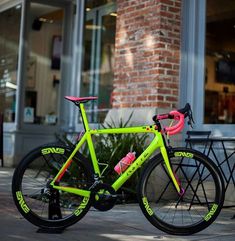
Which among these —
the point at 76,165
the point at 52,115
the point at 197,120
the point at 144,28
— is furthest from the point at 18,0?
the point at 76,165

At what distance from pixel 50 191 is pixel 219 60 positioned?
11.4 feet

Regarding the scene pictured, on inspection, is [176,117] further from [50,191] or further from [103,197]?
[50,191]

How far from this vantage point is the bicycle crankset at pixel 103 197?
15.4 feet

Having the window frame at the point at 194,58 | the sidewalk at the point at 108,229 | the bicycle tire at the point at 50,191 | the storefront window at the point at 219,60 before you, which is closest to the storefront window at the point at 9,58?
the window frame at the point at 194,58

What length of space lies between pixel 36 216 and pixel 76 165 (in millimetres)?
590

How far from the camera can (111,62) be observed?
919 cm

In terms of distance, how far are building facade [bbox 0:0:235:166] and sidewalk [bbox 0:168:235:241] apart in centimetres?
171

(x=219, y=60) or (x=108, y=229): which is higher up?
(x=219, y=60)

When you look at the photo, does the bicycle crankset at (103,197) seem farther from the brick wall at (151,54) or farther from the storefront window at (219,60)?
the storefront window at (219,60)

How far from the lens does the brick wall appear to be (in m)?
6.93

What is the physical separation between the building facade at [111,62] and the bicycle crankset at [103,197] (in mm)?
2306

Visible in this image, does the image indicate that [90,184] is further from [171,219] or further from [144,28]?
[144,28]

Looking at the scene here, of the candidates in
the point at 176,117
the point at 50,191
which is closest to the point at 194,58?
the point at 176,117

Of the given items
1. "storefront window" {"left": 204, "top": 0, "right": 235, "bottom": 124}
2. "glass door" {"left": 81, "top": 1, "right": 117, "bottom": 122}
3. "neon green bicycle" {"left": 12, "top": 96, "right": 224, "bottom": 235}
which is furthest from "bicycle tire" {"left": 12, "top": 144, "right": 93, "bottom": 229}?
"glass door" {"left": 81, "top": 1, "right": 117, "bottom": 122}
